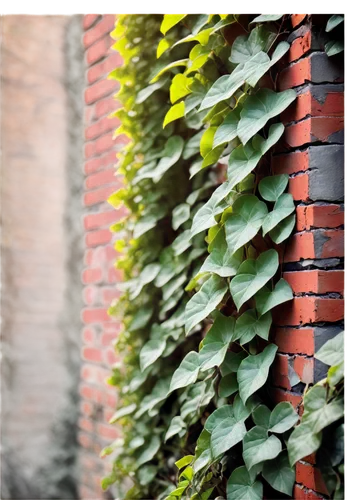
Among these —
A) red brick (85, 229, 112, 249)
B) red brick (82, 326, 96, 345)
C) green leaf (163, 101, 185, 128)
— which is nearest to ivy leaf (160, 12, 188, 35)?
green leaf (163, 101, 185, 128)

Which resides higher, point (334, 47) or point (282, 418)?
point (334, 47)

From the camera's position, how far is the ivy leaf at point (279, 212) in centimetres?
138

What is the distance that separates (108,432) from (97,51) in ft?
5.48

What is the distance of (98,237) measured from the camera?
104 inches

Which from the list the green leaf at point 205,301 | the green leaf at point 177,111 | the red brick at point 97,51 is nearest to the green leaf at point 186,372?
the green leaf at point 205,301

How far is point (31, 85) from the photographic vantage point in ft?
13.4

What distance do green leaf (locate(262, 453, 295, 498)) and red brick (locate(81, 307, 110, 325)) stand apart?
128cm

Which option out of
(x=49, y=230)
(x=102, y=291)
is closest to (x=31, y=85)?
(x=49, y=230)

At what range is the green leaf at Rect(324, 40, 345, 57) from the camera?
1325 millimetres

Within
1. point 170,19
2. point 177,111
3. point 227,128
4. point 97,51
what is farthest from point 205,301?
point 97,51

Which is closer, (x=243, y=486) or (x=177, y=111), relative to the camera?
(x=243, y=486)

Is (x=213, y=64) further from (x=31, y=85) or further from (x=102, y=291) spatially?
(x=31, y=85)

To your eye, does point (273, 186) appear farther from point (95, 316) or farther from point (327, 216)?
point (95, 316)

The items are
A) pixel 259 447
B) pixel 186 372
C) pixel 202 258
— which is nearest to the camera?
pixel 259 447
